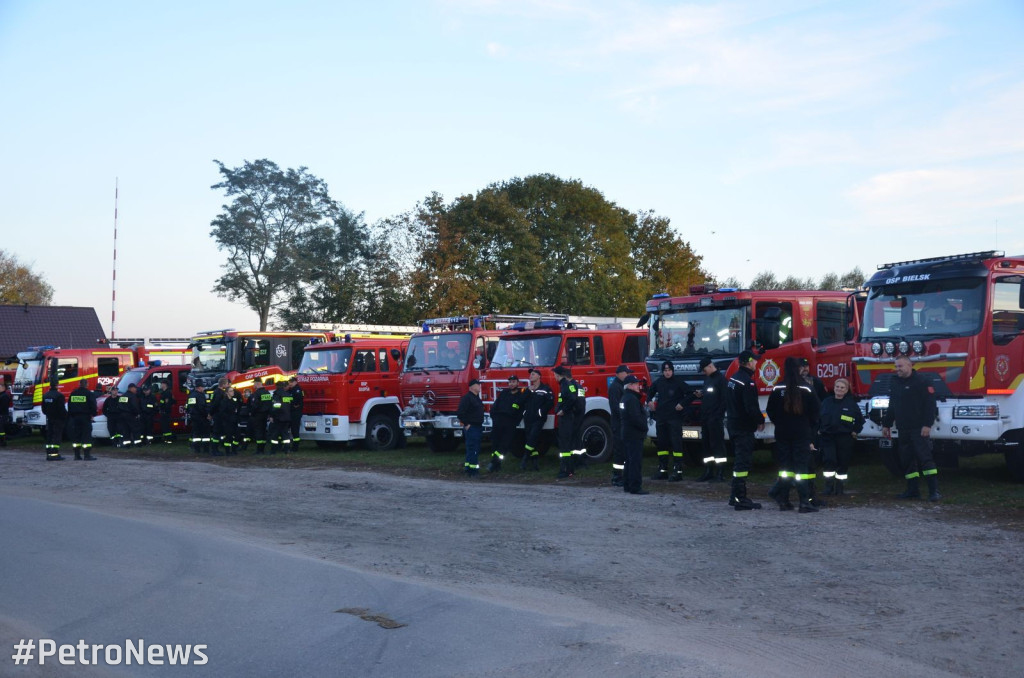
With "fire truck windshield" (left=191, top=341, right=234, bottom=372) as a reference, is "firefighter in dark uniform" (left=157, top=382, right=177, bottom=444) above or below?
below

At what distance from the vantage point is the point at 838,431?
12711 mm

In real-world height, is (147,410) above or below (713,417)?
below

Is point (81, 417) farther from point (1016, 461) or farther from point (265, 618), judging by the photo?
point (1016, 461)

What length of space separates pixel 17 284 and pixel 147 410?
61.3 meters

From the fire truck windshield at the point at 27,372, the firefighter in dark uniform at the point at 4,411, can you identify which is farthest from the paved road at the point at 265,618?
the fire truck windshield at the point at 27,372

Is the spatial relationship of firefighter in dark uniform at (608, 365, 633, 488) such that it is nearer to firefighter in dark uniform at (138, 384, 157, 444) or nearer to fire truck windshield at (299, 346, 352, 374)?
fire truck windshield at (299, 346, 352, 374)

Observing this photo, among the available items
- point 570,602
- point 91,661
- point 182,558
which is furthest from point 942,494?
point 91,661

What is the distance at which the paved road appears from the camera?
19.7 feet

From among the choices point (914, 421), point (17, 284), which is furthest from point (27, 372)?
point (17, 284)

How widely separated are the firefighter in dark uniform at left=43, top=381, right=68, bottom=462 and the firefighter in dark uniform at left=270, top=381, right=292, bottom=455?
15.3 feet

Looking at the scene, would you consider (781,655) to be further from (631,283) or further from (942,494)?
(631,283)

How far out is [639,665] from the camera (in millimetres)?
5844

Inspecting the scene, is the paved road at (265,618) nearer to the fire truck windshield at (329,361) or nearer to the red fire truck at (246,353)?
the fire truck windshield at (329,361)

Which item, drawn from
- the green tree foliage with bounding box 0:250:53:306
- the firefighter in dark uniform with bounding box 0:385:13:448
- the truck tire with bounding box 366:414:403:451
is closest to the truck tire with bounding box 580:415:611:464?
Answer: the truck tire with bounding box 366:414:403:451
